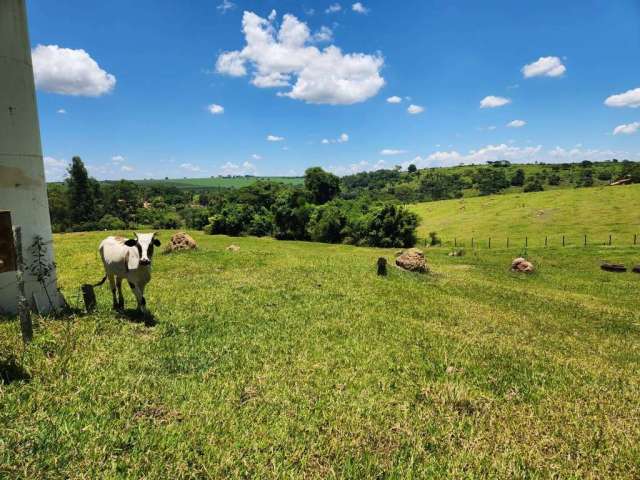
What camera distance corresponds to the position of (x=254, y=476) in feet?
15.9

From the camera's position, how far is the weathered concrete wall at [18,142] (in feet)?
31.3

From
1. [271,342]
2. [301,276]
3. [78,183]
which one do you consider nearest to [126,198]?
[78,183]

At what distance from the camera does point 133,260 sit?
11188 millimetres

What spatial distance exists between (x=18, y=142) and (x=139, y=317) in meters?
5.75

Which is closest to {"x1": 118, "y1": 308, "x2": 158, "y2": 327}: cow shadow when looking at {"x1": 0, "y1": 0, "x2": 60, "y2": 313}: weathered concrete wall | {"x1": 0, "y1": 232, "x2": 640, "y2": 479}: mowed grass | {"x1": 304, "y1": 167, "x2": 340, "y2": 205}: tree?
{"x1": 0, "y1": 232, "x2": 640, "y2": 479}: mowed grass

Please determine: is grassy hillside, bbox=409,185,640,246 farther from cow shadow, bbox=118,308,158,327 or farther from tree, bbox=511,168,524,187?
tree, bbox=511,168,524,187

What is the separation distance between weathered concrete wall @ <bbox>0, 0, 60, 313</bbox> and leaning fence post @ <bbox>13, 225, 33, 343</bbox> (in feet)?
11.0

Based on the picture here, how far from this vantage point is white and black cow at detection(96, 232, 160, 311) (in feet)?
35.6

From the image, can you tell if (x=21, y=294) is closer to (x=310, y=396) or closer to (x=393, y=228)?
(x=310, y=396)

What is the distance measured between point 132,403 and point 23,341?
2949mm

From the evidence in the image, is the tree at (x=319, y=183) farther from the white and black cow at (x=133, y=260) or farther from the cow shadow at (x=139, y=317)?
the cow shadow at (x=139, y=317)

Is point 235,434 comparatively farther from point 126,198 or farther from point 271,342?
point 126,198

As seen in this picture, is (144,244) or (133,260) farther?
(133,260)

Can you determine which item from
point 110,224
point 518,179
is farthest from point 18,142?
point 518,179
